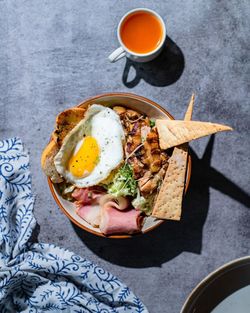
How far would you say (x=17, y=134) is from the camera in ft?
6.64

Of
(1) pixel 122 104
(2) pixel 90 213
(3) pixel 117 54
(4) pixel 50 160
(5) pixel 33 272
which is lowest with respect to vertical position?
(5) pixel 33 272

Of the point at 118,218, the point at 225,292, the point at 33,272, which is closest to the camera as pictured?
the point at 225,292

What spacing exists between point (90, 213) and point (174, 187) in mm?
301

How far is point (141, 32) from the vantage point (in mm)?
Result: 1907

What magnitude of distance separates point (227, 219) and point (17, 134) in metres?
0.79

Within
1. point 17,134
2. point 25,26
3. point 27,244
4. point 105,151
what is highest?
point 25,26

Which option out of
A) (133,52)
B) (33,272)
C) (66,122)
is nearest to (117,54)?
(133,52)

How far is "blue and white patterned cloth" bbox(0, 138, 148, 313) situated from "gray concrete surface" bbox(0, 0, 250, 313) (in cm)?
5

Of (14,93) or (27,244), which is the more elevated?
(14,93)

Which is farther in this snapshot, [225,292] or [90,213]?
[90,213]

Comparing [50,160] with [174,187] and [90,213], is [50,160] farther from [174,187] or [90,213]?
[174,187]

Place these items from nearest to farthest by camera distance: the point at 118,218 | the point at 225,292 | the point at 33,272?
the point at 225,292
the point at 118,218
the point at 33,272

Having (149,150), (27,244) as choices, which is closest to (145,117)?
(149,150)

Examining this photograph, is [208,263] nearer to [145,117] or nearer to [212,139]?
[212,139]
